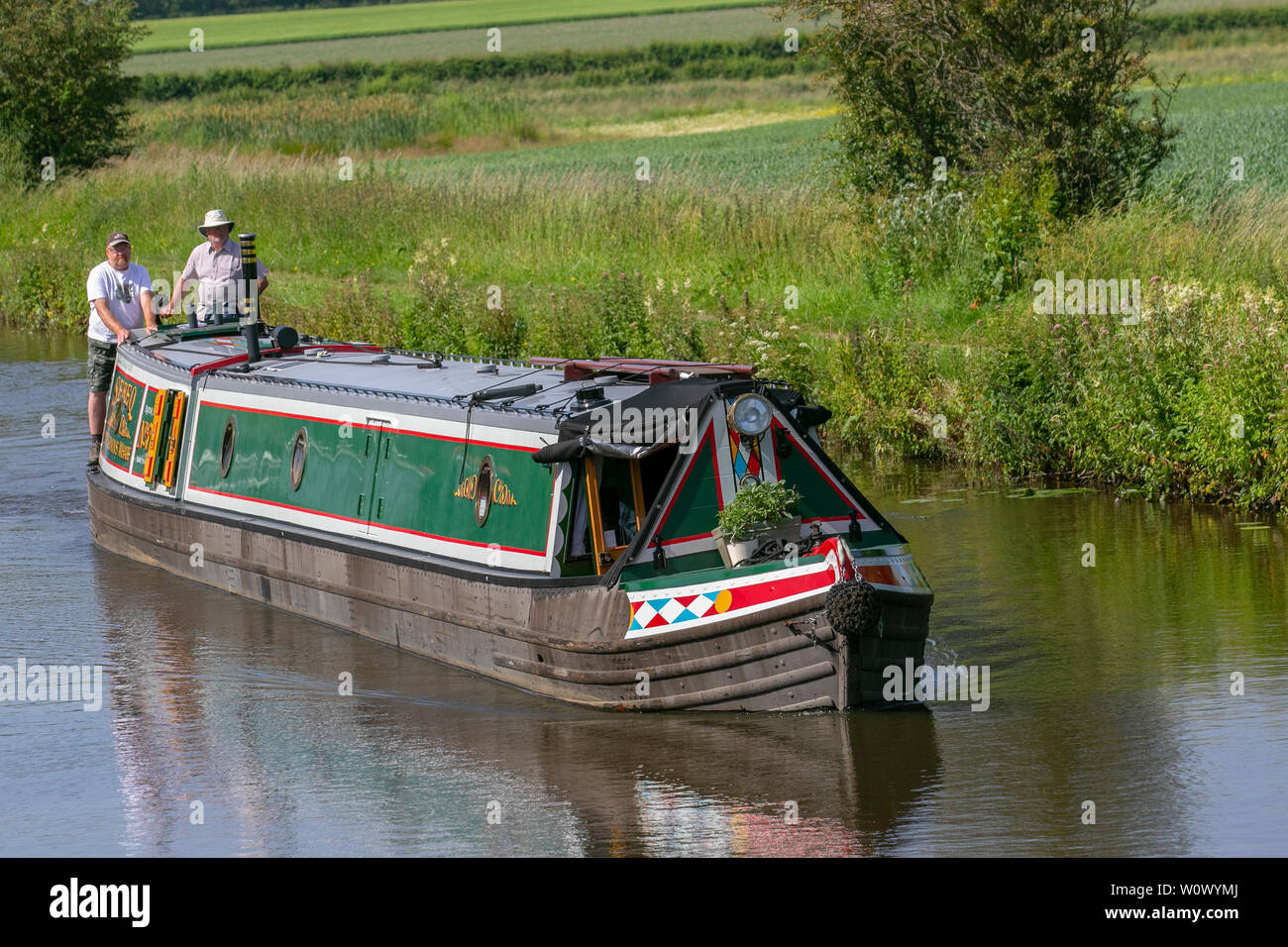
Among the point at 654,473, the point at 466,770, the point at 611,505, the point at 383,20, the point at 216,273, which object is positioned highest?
the point at 383,20

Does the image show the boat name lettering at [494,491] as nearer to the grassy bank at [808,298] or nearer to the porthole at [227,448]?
the porthole at [227,448]

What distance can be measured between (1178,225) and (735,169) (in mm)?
17976

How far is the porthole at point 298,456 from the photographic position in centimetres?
1233

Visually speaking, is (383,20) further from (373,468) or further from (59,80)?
(373,468)

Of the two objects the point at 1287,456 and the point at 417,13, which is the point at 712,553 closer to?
the point at 1287,456

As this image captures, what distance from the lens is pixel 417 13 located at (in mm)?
99625

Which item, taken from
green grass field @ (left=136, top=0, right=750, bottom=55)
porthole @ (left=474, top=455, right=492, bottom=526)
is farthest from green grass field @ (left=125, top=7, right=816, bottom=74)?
porthole @ (left=474, top=455, right=492, bottom=526)

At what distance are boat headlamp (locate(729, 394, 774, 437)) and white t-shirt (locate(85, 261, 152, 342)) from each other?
703 centimetres

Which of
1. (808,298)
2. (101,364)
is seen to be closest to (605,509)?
(101,364)

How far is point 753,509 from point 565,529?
47.2 inches

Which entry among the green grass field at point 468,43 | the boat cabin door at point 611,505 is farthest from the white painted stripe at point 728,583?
the green grass field at point 468,43

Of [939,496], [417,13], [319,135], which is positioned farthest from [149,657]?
[417,13]

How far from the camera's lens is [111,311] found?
14766 mm

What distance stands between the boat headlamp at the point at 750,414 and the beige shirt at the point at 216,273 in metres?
5.99
